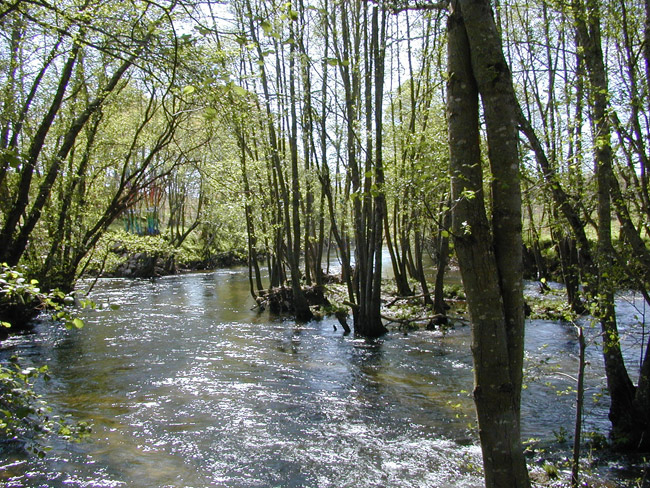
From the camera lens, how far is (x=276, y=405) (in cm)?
874

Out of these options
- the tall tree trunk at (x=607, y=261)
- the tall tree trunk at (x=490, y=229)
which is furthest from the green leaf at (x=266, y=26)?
the tall tree trunk at (x=607, y=261)

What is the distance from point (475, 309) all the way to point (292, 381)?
777 cm

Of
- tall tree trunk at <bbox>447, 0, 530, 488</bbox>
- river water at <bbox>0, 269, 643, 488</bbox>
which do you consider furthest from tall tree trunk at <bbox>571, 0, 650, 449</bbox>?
tall tree trunk at <bbox>447, 0, 530, 488</bbox>

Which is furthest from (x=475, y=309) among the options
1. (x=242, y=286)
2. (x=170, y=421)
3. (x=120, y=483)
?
(x=242, y=286)

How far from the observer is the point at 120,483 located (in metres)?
5.90

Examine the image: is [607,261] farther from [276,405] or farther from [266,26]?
[276,405]

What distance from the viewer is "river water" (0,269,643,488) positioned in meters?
6.22

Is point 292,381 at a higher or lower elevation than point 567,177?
lower

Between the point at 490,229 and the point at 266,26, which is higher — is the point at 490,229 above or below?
below

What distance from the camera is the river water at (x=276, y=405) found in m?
6.22

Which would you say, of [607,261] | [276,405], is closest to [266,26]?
[607,261]

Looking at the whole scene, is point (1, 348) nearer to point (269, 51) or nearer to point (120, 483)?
point (120, 483)

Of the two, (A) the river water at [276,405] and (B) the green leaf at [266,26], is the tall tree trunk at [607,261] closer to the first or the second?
(A) the river water at [276,405]

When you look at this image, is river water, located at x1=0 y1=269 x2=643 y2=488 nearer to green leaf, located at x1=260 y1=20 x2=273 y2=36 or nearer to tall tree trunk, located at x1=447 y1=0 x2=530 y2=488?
tall tree trunk, located at x1=447 y1=0 x2=530 y2=488
